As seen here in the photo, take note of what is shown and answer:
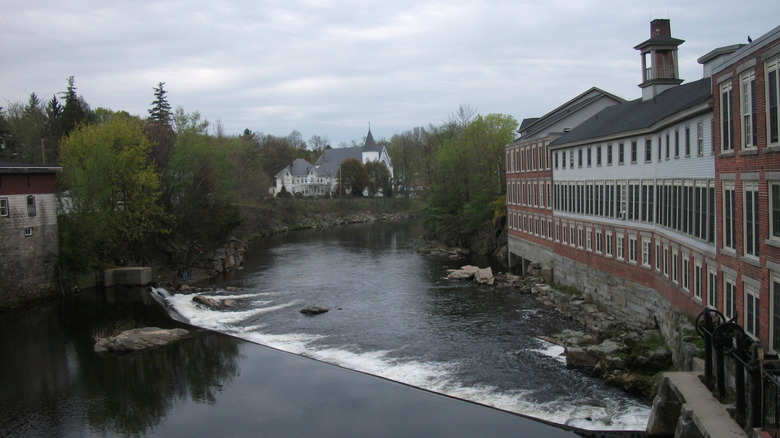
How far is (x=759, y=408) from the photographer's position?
1339 cm

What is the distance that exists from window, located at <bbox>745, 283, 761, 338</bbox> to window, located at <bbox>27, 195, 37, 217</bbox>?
3973 cm

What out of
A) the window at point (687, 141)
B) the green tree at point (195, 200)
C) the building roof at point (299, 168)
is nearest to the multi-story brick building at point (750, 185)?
Answer: the window at point (687, 141)

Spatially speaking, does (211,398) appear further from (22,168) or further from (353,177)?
(353,177)

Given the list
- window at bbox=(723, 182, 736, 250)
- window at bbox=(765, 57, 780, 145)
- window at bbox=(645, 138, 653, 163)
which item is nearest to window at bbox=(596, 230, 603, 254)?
window at bbox=(645, 138, 653, 163)

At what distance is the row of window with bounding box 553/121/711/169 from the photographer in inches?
914

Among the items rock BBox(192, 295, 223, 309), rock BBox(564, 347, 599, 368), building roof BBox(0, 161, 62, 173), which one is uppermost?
building roof BBox(0, 161, 62, 173)

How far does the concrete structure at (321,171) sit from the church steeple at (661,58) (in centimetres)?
10784

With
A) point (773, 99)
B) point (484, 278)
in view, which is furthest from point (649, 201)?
point (484, 278)

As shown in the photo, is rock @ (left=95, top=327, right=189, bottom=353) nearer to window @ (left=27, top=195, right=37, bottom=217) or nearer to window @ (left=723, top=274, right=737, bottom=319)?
window @ (left=27, top=195, right=37, bottom=217)

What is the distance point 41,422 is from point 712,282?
75.4ft

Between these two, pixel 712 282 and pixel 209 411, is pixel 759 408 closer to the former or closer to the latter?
pixel 712 282

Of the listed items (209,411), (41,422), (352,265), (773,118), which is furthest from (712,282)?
(352,265)

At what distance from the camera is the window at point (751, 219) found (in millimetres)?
16047

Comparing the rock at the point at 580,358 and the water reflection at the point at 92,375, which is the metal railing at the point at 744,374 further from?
the water reflection at the point at 92,375
